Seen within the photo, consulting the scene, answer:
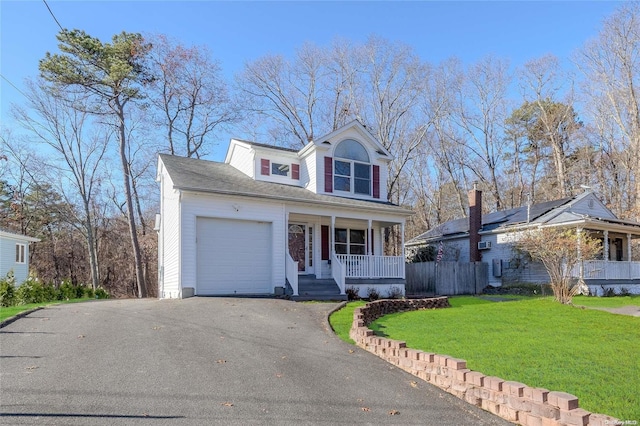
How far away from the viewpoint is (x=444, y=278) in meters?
19.6

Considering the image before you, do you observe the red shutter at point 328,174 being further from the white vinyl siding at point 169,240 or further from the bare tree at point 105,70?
the bare tree at point 105,70

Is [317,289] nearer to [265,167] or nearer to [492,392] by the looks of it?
[265,167]

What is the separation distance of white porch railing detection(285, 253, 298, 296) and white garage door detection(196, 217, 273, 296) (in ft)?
1.99

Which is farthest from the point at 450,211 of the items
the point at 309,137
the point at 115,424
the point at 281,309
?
the point at 115,424

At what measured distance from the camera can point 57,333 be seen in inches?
301

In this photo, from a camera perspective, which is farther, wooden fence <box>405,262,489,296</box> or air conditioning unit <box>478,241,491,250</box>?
air conditioning unit <box>478,241,491,250</box>

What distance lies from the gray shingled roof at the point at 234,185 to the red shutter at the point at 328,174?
467 millimetres

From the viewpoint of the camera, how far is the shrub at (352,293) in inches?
589

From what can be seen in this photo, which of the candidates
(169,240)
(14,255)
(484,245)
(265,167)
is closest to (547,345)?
(169,240)

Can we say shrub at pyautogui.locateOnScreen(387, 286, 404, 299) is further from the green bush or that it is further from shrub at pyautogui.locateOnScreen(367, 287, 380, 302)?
the green bush

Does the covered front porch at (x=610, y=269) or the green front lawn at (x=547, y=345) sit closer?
the green front lawn at (x=547, y=345)

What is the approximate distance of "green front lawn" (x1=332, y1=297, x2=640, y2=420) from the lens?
15.2ft

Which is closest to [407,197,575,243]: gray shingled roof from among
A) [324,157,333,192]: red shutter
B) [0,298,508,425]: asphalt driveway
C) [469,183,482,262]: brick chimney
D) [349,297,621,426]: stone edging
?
[469,183,482,262]: brick chimney

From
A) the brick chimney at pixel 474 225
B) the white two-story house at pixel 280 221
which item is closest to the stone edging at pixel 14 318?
the white two-story house at pixel 280 221
